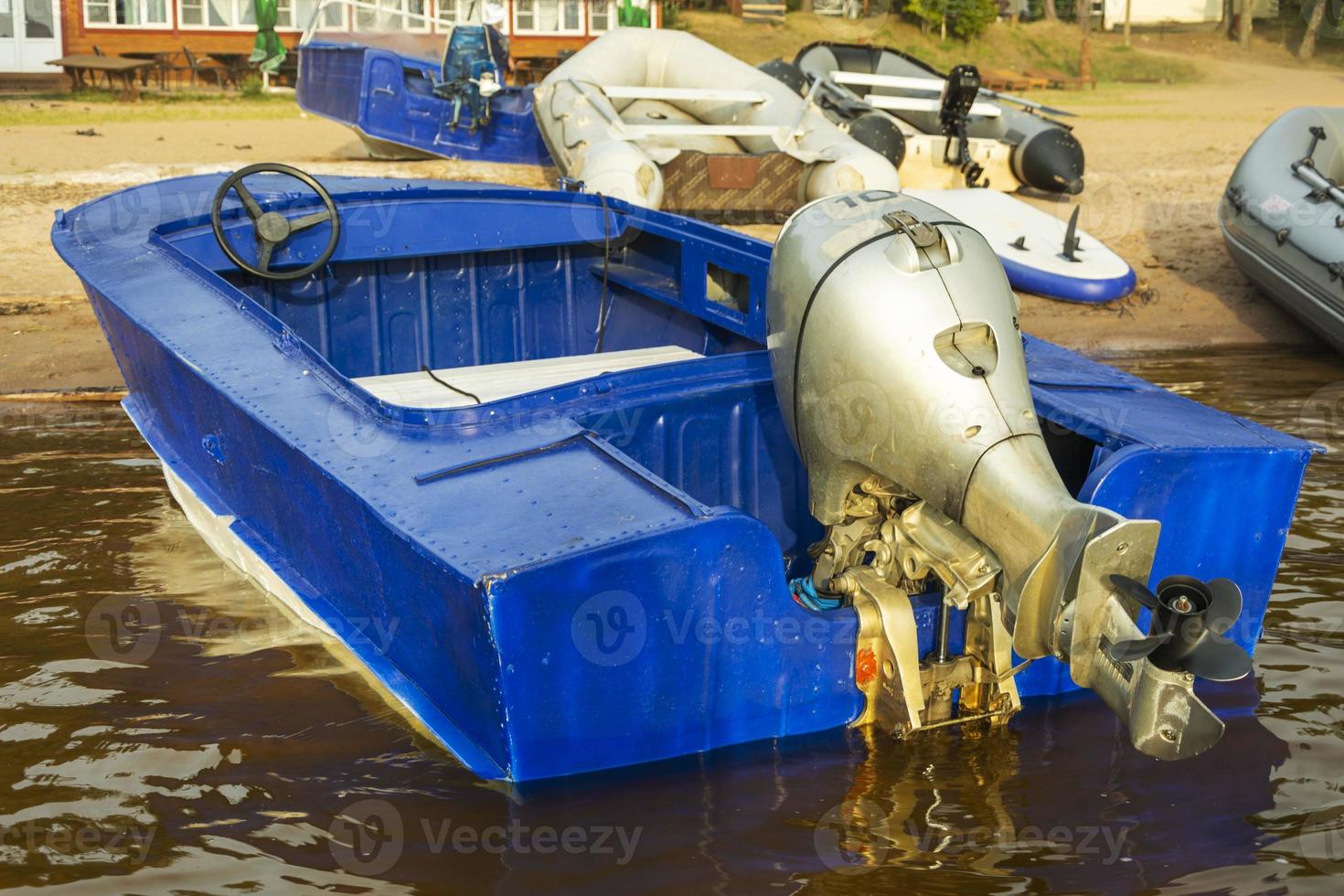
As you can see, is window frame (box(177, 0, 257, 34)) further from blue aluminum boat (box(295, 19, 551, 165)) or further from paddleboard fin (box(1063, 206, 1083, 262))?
paddleboard fin (box(1063, 206, 1083, 262))

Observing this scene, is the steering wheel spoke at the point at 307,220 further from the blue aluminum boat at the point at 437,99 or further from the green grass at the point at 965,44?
the green grass at the point at 965,44

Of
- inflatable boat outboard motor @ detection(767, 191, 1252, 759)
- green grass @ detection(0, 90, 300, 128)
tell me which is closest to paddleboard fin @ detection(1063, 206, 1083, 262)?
inflatable boat outboard motor @ detection(767, 191, 1252, 759)

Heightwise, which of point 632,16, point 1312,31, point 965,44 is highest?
point 1312,31

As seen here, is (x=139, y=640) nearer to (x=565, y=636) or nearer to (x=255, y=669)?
(x=255, y=669)

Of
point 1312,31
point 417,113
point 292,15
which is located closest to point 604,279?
point 417,113

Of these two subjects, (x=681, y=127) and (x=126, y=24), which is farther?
(x=126, y=24)

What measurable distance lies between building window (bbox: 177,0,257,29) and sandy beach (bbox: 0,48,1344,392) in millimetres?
3384

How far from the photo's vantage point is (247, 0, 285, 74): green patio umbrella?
20.8 meters

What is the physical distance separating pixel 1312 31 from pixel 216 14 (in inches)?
839

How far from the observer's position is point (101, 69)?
66.1ft

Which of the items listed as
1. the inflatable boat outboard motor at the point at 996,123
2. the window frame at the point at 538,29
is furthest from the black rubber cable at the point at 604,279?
the window frame at the point at 538,29

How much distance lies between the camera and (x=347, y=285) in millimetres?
6113

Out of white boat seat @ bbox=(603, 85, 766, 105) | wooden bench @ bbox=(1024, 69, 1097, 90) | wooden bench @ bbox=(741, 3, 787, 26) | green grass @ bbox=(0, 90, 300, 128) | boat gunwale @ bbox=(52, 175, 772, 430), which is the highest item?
wooden bench @ bbox=(741, 3, 787, 26)

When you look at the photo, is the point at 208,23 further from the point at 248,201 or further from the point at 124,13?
the point at 248,201
